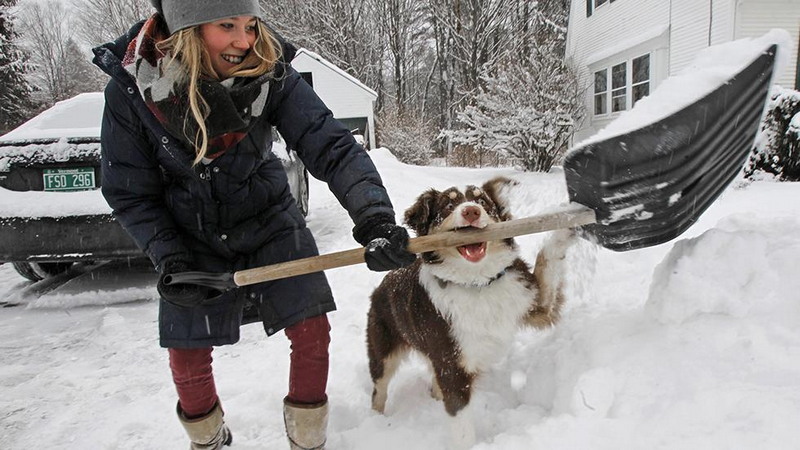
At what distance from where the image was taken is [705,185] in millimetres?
2385

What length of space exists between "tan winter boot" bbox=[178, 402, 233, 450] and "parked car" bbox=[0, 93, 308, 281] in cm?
274

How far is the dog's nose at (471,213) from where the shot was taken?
2406 mm

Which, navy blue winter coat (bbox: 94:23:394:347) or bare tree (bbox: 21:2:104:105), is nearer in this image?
navy blue winter coat (bbox: 94:23:394:347)

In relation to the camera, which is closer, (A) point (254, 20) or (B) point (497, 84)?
(A) point (254, 20)

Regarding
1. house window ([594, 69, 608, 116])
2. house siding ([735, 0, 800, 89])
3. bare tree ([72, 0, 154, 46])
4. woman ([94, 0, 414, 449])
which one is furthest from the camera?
bare tree ([72, 0, 154, 46])

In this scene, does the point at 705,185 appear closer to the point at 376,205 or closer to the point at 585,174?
the point at 585,174

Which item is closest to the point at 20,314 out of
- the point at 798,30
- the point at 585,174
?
the point at 585,174

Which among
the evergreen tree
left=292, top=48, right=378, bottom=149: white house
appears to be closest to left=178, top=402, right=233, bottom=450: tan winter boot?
left=292, top=48, right=378, bottom=149: white house

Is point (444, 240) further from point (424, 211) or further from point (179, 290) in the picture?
point (179, 290)

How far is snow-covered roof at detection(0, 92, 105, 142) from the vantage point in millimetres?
4812

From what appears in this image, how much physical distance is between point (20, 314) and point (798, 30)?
1557cm

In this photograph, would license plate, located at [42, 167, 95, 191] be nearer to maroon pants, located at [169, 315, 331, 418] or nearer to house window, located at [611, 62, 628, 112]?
maroon pants, located at [169, 315, 331, 418]

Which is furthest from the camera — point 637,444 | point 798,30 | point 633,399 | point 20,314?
point 798,30

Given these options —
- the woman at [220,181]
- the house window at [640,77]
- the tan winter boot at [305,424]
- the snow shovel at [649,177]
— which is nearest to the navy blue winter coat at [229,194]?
the woman at [220,181]
